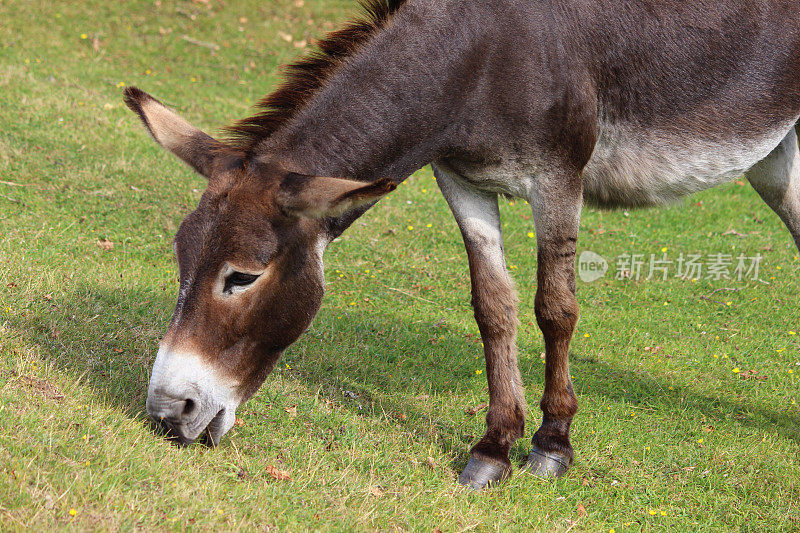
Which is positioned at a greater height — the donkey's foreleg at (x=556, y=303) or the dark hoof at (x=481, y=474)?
the donkey's foreleg at (x=556, y=303)

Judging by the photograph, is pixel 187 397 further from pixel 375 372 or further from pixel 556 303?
pixel 375 372

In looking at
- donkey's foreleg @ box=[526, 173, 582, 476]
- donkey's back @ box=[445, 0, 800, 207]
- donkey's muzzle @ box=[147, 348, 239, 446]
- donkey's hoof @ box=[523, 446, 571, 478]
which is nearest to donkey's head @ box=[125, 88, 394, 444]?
A: donkey's muzzle @ box=[147, 348, 239, 446]

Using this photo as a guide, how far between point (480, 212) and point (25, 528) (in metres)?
2.68

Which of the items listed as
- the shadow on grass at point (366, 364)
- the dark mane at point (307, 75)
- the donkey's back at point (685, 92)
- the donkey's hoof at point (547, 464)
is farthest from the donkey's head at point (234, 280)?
Result: the donkey's back at point (685, 92)

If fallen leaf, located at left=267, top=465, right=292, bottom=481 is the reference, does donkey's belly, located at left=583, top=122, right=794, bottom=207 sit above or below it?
above

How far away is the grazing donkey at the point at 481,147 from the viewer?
312cm

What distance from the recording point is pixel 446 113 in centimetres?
357

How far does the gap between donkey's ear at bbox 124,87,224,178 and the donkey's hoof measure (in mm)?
2346

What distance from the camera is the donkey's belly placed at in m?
4.17

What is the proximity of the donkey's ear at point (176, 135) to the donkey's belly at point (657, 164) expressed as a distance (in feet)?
6.77

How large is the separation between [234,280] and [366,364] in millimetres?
2288

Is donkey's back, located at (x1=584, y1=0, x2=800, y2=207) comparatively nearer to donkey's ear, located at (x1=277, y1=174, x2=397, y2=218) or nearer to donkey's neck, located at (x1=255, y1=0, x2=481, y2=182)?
donkey's neck, located at (x1=255, y1=0, x2=481, y2=182)

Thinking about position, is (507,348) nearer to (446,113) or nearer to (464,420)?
(464,420)

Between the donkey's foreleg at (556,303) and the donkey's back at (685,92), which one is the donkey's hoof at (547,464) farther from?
the donkey's back at (685,92)
